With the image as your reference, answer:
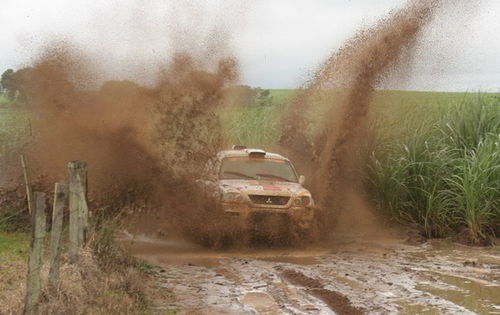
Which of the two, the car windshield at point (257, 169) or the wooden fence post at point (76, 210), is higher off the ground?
the car windshield at point (257, 169)

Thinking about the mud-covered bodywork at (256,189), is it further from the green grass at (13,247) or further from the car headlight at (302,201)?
the green grass at (13,247)

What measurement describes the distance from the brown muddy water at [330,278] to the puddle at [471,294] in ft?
0.04

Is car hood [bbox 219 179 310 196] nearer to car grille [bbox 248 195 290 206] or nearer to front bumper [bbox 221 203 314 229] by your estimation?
car grille [bbox 248 195 290 206]

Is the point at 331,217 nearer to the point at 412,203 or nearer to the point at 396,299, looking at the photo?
the point at 412,203

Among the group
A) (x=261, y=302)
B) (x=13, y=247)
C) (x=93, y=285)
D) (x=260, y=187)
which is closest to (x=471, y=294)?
(x=261, y=302)

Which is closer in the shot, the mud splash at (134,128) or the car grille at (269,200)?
the car grille at (269,200)

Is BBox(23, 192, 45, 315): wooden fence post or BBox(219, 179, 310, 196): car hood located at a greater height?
BBox(219, 179, 310, 196): car hood

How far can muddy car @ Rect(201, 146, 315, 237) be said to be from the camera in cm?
1241

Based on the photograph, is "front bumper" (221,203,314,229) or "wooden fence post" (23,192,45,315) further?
"front bumper" (221,203,314,229)

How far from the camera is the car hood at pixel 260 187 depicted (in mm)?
12570

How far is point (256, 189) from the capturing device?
496 inches

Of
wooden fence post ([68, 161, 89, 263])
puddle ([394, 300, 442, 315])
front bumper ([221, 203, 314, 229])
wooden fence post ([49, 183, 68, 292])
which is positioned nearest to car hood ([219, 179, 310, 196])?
front bumper ([221, 203, 314, 229])

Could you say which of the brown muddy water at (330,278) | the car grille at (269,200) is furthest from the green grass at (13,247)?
the car grille at (269,200)

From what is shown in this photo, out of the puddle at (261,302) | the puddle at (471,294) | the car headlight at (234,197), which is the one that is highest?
the car headlight at (234,197)
